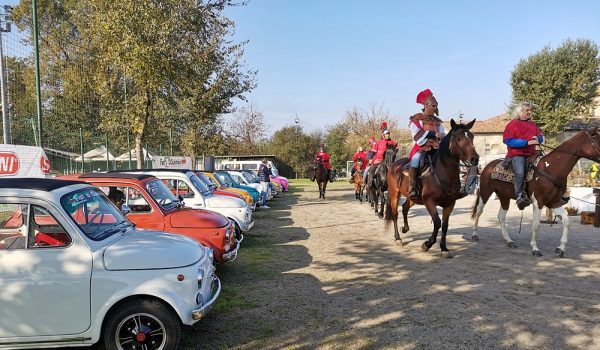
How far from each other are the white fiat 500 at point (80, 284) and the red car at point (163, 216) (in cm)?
242

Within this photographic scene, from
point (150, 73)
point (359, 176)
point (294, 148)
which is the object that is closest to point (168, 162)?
point (150, 73)

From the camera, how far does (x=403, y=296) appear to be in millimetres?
6070

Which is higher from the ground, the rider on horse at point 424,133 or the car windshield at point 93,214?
the rider on horse at point 424,133

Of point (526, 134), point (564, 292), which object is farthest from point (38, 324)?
point (526, 134)

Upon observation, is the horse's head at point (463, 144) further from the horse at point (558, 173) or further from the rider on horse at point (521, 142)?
the horse at point (558, 173)

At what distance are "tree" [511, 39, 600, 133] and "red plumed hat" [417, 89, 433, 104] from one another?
41.2 metres

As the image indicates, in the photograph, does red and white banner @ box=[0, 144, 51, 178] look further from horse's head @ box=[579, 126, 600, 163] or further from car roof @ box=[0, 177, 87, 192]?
horse's head @ box=[579, 126, 600, 163]

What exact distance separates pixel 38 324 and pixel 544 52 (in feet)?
171

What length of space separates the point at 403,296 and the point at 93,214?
4.30 metres

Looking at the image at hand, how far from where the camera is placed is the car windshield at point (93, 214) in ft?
14.3

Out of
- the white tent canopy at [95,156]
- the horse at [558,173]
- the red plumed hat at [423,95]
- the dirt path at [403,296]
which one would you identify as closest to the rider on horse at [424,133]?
the red plumed hat at [423,95]

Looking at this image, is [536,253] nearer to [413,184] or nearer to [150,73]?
[413,184]

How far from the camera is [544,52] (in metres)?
44.7

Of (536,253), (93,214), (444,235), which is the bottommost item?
(536,253)
